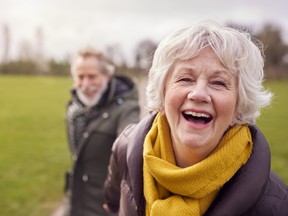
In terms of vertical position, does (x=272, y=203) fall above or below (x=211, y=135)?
below

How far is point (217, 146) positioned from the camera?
2010 millimetres

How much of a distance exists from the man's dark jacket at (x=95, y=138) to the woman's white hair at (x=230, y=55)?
4.46 feet

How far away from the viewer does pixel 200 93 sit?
1.87 metres

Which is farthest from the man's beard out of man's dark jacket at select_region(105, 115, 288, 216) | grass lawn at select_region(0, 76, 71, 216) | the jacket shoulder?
grass lawn at select_region(0, 76, 71, 216)

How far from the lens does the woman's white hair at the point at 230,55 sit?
1913 mm

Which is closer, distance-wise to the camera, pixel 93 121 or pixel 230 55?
pixel 230 55

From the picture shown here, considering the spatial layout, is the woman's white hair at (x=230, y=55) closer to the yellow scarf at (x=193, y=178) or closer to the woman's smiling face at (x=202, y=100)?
the woman's smiling face at (x=202, y=100)

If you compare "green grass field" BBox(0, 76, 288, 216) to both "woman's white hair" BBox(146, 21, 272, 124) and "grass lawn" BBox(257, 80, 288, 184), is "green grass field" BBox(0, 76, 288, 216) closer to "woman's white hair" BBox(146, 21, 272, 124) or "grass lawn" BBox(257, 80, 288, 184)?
"grass lawn" BBox(257, 80, 288, 184)

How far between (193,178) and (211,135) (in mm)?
239

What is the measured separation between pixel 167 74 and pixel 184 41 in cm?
21

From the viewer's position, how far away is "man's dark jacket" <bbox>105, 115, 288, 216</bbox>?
5.91 ft

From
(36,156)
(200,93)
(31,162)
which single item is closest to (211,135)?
(200,93)

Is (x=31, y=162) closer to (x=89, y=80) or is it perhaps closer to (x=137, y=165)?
(x=89, y=80)

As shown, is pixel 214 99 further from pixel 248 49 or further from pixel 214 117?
pixel 248 49
